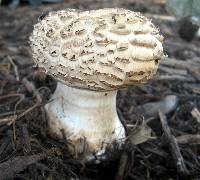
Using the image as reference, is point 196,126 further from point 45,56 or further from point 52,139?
point 45,56

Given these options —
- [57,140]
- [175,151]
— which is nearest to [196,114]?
[175,151]

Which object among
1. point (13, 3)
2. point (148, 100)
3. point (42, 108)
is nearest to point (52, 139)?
point (42, 108)

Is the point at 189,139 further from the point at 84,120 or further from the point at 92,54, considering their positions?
the point at 92,54

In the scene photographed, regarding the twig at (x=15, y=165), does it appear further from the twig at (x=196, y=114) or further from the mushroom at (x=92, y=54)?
the twig at (x=196, y=114)

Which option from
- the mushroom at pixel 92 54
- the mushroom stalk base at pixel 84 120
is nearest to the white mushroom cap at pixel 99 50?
the mushroom at pixel 92 54

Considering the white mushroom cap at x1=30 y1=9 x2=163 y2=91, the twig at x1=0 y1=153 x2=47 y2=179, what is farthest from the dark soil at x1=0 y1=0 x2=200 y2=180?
the white mushroom cap at x1=30 y1=9 x2=163 y2=91
